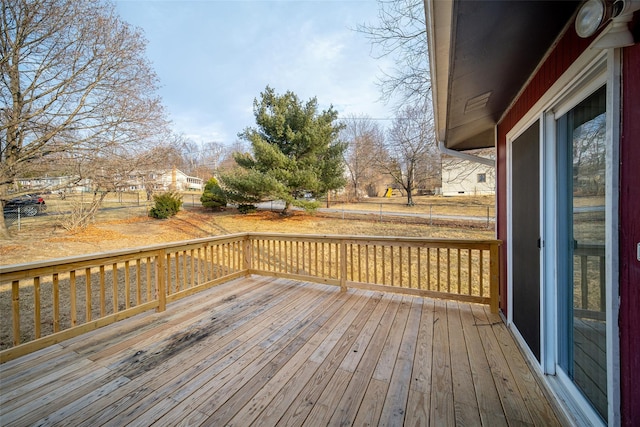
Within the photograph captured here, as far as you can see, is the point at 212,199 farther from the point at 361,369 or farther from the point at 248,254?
the point at 361,369

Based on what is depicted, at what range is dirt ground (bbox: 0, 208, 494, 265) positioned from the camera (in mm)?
6531

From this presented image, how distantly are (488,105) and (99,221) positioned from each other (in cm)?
1143

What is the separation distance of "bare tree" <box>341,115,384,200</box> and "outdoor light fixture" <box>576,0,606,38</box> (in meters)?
14.5

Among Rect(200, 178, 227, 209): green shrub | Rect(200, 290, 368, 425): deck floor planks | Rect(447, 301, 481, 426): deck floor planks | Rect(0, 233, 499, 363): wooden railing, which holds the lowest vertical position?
Rect(447, 301, 481, 426): deck floor planks

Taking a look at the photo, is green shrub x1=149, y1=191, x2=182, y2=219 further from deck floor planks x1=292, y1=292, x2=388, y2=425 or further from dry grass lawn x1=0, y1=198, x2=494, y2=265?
deck floor planks x1=292, y1=292, x2=388, y2=425

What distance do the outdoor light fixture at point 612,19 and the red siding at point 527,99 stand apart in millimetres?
261

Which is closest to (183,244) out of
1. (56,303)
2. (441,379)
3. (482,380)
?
(56,303)

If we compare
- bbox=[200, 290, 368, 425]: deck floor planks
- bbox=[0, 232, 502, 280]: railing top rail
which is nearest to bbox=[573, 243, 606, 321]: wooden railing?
bbox=[0, 232, 502, 280]: railing top rail

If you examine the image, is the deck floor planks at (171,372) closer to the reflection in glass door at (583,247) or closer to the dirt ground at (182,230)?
the reflection in glass door at (583,247)

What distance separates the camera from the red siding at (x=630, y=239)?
3.08 feet

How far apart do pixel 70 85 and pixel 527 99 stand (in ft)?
29.6

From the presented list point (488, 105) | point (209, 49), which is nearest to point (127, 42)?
point (209, 49)

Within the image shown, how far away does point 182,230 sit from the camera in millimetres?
9219

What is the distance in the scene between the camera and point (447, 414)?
157 cm
